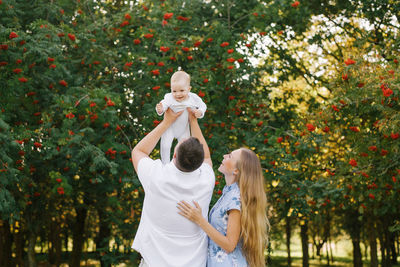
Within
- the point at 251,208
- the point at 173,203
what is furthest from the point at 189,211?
the point at 251,208

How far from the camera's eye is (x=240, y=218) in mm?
3162

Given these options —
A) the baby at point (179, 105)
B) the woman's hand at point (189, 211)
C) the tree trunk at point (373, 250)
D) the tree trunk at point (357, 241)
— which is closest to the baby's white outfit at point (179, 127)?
the baby at point (179, 105)

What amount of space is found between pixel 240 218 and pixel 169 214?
0.54 meters

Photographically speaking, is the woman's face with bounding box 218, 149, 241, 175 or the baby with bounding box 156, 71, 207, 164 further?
the baby with bounding box 156, 71, 207, 164

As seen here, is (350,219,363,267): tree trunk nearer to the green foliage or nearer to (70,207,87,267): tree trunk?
the green foliage

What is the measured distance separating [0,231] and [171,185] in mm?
13138

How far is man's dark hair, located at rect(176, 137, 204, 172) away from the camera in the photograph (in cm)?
278

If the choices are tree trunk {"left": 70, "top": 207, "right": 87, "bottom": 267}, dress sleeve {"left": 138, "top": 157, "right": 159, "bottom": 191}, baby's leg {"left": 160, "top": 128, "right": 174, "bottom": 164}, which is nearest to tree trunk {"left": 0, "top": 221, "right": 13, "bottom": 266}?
tree trunk {"left": 70, "top": 207, "right": 87, "bottom": 267}

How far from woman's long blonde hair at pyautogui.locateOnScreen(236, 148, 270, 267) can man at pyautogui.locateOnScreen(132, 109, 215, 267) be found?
29 cm

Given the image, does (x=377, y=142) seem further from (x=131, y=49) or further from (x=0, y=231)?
(x=0, y=231)

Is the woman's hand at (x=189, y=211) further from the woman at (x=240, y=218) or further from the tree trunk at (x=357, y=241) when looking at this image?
the tree trunk at (x=357, y=241)

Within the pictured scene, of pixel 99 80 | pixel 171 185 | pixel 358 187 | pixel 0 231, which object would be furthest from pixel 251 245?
pixel 0 231

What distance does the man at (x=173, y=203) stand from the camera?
285cm

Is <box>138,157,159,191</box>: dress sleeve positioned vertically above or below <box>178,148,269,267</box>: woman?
above
